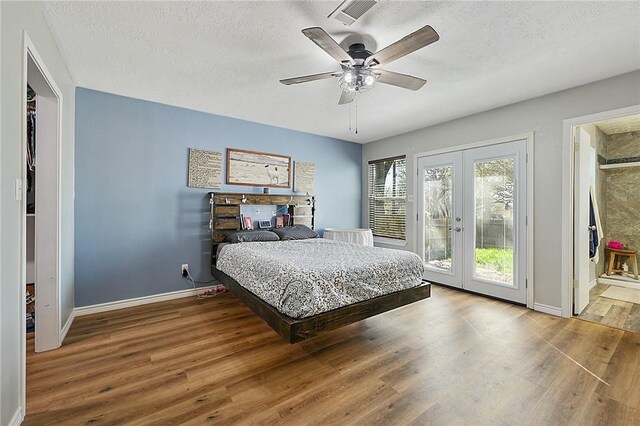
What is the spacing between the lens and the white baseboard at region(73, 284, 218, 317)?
3.01m

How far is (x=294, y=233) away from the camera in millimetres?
4020

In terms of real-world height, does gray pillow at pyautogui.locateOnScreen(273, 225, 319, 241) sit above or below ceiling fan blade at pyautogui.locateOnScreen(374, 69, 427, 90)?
below

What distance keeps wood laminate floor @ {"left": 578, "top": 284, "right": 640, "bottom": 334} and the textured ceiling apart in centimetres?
236

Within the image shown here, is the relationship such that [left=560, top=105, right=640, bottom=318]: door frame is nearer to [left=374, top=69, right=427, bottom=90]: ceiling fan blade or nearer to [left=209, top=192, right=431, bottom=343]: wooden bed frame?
[left=209, top=192, right=431, bottom=343]: wooden bed frame

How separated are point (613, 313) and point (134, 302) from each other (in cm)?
553

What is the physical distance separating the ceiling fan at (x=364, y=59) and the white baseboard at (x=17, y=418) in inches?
101

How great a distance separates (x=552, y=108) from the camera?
3.10 metres

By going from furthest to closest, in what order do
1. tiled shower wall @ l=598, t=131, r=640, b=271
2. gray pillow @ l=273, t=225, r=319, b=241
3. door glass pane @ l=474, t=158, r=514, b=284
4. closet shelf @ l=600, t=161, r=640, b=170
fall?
1. tiled shower wall @ l=598, t=131, r=640, b=271
2. closet shelf @ l=600, t=161, r=640, b=170
3. gray pillow @ l=273, t=225, r=319, b=241
4. door glass pane @ l=474, t=158, r=514, b=284

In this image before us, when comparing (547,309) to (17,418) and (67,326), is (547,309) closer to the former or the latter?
(17,418)

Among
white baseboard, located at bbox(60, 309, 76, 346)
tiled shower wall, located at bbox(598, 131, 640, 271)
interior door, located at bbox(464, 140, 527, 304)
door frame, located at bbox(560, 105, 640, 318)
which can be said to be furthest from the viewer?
tiled shower wall, located at bbox(598, 131, 640, 271)

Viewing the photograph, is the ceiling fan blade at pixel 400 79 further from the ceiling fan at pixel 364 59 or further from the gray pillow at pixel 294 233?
the gray pillow at pixel 294 233

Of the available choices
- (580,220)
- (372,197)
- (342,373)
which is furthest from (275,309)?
(372,197)

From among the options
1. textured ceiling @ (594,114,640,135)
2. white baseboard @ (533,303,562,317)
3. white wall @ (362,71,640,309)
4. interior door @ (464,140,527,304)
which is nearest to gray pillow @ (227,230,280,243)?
white wall @ (362,71,640,309)

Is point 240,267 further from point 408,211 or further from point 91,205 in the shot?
point 408,211
